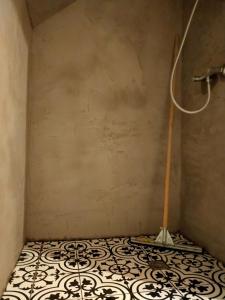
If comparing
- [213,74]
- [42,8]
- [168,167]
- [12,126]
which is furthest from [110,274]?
[42,8]

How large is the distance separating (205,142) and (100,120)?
0.70 m

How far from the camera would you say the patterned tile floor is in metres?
1.13

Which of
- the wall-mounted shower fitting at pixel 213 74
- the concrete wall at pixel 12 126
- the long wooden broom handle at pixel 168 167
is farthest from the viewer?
the long wooden broom handle at pixel 168 167

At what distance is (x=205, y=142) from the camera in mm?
1613

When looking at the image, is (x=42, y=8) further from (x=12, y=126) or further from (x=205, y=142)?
(x=205, y=142)

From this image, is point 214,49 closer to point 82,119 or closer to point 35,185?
point 82,119

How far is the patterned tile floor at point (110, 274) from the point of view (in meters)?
1.13

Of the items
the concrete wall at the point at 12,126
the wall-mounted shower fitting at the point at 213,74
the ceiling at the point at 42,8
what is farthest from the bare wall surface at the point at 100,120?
the wall-mounted shower fitting at the point at 213,74

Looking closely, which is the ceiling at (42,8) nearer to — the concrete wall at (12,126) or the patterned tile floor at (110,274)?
the concrete wall at (12,126)

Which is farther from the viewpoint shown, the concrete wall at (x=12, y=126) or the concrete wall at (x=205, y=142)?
the concrete wall at (x=205, y=142)

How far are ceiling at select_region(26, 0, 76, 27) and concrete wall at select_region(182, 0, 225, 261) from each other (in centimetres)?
87

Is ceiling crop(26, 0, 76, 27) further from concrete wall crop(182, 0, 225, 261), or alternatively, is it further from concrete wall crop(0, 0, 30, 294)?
concrete wall crop(182, 0, 225, 261)

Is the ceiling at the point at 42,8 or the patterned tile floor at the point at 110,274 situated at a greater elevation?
the ceiling at the point at 42,8

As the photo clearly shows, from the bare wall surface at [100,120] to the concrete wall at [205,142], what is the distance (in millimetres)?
130
